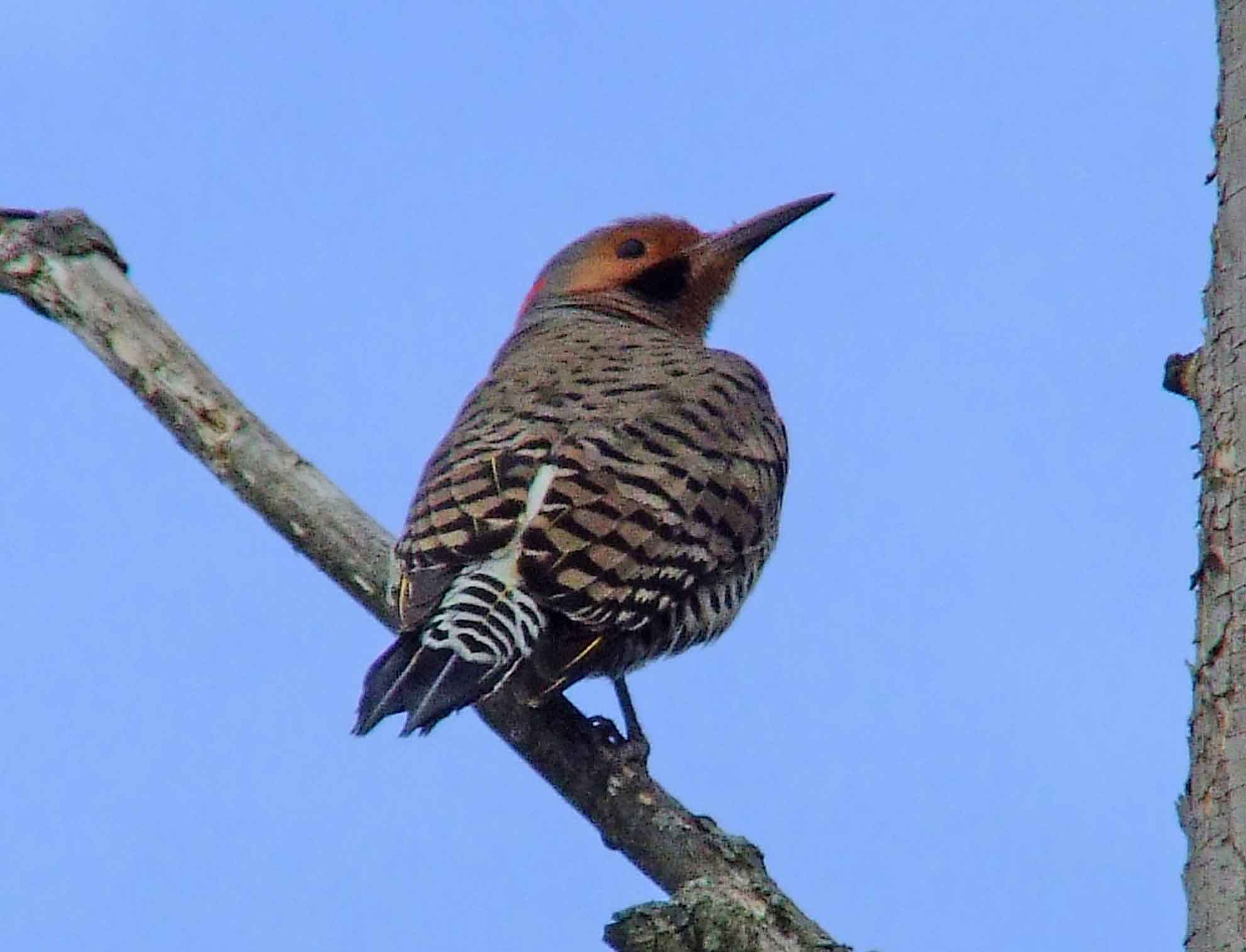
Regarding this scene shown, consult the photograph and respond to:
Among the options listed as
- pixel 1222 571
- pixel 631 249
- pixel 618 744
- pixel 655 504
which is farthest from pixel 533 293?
pixel 1222 571

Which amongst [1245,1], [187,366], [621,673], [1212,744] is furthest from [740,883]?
[187,366]

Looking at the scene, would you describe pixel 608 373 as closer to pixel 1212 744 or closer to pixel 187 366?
pixel 187 366

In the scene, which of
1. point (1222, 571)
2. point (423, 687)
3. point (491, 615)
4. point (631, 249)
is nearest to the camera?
point (1222, 571)

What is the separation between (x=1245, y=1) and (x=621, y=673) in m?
2.43

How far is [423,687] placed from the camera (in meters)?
4.02

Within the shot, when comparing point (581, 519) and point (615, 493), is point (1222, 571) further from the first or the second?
point (615, 493)

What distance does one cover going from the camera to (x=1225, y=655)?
2.93m

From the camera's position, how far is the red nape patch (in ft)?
24.5

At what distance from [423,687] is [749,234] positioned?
3.68 meters

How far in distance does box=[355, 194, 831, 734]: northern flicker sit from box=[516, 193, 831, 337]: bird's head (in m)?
0.44

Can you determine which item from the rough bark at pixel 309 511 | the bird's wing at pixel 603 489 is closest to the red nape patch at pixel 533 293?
the bird's wing at pixel 603 489

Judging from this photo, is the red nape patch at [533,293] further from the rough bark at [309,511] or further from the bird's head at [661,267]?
the rough bark at [309,511]

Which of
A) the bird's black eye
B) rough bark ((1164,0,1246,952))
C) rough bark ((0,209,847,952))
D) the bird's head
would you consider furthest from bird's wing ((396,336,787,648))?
rough bark ((1164,0,1246,952))

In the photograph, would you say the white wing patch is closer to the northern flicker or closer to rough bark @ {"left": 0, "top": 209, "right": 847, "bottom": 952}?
the northern flicker
